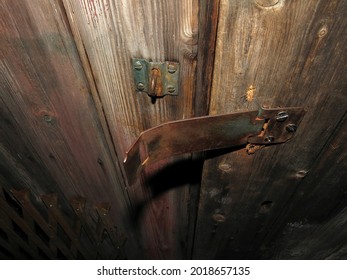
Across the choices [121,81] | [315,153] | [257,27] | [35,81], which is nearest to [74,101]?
[35,81]

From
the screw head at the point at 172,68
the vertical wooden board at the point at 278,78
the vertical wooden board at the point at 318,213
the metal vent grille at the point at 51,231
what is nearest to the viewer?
the vertical wooden board at the point at 278,78

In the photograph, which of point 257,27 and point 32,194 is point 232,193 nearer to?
point 257,27

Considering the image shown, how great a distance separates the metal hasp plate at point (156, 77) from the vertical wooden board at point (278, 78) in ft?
0.33

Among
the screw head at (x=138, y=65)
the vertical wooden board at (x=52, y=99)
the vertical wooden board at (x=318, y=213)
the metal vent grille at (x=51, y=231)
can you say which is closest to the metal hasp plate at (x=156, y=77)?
the screw head at (x=138, y=65)

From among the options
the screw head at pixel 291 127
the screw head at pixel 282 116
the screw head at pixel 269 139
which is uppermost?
the screw head at pixel 282 116

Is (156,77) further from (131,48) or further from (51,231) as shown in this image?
(51,231)

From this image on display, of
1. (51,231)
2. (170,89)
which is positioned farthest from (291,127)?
(51,231)

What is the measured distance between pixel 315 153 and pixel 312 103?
20cm

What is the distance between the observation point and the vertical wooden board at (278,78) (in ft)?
1.43

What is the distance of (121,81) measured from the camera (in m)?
0.64

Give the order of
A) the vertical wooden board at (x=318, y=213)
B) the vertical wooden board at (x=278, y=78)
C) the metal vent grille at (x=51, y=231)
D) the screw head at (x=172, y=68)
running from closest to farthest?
the vertical wooden board at (x=278, y=78)
the screw head at (x=172, y=68)
the vertical wooden board at (x=318, y=213)
the metal vent grille at (x=51, y=231)

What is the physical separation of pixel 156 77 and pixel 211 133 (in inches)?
7.2

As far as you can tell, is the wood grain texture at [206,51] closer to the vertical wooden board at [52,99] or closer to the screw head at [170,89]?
the screw head at [170,89]

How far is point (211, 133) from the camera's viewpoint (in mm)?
613
